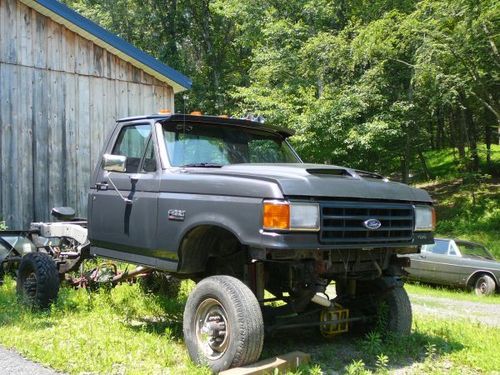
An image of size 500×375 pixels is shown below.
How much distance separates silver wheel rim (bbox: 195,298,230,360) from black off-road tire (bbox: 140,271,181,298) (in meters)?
2.82

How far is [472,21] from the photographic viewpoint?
56.1 feet

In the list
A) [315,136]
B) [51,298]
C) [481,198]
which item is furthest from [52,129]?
[481,198]

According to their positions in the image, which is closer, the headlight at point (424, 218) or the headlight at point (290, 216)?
the headlight at point (290, 216)

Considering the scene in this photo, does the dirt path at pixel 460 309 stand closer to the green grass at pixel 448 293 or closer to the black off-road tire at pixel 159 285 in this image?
the green grass at pixel 448 293

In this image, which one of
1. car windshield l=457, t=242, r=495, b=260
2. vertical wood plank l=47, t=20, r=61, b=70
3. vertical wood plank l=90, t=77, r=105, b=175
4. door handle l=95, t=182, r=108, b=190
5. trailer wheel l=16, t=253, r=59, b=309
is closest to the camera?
door handle l=95, t=182, r=108, b=190

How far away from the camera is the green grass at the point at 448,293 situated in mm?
13602

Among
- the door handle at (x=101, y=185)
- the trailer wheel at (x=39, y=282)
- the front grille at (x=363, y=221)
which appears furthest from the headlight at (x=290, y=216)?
the trailer wheel at (x=39, y=282)

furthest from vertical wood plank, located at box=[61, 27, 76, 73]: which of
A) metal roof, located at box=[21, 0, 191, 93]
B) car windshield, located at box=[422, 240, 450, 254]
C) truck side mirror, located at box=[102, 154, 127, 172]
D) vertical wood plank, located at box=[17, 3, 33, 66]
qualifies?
car windshield, located at box=[422, 240, 450, 254]

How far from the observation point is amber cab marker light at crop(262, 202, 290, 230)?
173 inches

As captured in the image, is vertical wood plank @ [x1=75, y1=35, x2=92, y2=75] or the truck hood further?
vertical wood plank @ [x1=75, y1=35, x2=92, y2=75]

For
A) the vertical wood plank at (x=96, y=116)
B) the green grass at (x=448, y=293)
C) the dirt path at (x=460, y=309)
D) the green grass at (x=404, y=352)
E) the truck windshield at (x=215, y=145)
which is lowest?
the green grass at (x=448, y=293)

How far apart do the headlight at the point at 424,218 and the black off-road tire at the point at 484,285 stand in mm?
10697

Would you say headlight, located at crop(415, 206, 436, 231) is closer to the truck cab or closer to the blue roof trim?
the truck cab

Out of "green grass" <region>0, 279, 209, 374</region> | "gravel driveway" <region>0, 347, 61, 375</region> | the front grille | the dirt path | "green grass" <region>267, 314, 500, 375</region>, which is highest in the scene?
the front grille
